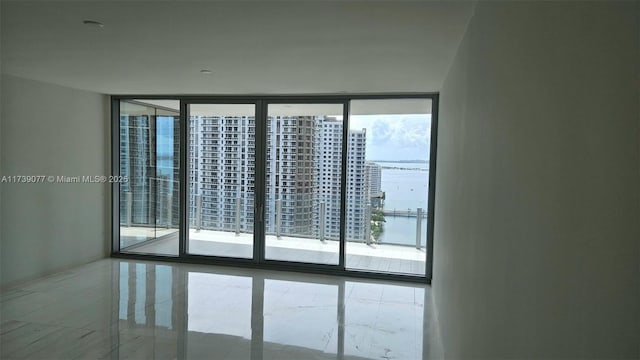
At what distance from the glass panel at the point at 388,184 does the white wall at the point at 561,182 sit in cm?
393

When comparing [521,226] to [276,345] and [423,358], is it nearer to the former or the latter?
[423,358]

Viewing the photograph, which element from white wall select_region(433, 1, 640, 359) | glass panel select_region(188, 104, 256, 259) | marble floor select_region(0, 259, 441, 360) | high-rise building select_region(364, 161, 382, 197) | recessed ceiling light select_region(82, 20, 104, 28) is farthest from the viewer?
glass panel select_region(188, 104, 256, 259)

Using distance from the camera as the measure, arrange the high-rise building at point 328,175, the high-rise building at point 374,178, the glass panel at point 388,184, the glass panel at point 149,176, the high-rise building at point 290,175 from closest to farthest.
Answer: the glass panel at point 388,184
the high-rise building at point 374,178
the high-rise building at point 328,175
the high-rise building at point 290,175
the glass panel at point 149,176

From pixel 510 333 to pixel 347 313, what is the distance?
3.28 meters

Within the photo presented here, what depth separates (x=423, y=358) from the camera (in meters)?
3.55

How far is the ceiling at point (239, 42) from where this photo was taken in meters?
2.51

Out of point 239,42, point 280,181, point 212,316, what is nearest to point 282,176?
point 280,181

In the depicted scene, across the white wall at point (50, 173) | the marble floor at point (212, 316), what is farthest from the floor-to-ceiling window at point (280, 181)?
the marble floor at point (212, 316)

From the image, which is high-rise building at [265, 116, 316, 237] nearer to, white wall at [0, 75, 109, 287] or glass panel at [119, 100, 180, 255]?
glass panel at [119, 100, 180, 255]

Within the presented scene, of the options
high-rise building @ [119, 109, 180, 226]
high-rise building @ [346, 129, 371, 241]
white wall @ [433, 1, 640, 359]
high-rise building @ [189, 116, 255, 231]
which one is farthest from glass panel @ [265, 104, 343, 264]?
white wall @ [433, 1, 640, 359]

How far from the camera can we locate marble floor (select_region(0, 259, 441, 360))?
362 centimetres

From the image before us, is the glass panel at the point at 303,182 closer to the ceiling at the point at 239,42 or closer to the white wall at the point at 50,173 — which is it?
the ceiling at the point at 239,42

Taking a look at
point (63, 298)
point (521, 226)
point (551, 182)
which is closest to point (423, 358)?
point (521, 226)

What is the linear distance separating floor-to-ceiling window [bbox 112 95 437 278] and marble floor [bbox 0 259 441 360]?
481 millimetres
